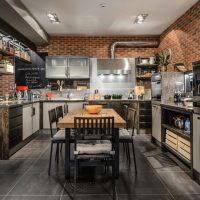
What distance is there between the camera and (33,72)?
7785 millimetres

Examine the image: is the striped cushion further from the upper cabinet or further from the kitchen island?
the upper cabinet

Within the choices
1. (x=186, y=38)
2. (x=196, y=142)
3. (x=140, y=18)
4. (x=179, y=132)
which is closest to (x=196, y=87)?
(x=196, y=142)

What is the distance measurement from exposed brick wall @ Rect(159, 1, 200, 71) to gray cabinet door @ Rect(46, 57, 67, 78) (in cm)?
300

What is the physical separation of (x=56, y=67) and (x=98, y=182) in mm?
4852

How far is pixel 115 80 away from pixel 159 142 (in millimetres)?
3136

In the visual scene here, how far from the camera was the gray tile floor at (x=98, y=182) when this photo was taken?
2795mm

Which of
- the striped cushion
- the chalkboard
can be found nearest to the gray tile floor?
the striped cushion

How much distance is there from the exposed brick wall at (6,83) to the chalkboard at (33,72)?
0.72m

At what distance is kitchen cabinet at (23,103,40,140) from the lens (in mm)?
5368

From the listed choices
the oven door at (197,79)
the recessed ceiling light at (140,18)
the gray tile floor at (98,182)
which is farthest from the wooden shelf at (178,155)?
the recessed ceiling light at (140,18)

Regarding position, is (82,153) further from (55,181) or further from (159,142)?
(159,142)

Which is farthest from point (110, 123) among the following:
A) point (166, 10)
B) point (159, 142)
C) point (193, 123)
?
point (166, 10)

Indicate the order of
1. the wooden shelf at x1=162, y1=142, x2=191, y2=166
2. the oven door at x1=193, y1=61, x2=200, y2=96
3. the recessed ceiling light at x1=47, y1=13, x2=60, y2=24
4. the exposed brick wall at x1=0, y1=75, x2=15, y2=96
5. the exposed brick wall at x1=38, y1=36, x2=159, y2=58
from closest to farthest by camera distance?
the oven door at x1=193, y1=61, x2=200, y2=96
the wooden shelf at x1=162, y1=142, x2=191, y2=166
the recessed ceiling light at x1=47, y1=13, x2=60, y2=24
the exposed brick wall at x1=0, y1=75, x2=15, y2=96
the exposed brick wall at x1=38, y1=36, x2=159, y2=58

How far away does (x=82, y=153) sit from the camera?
282 cm
